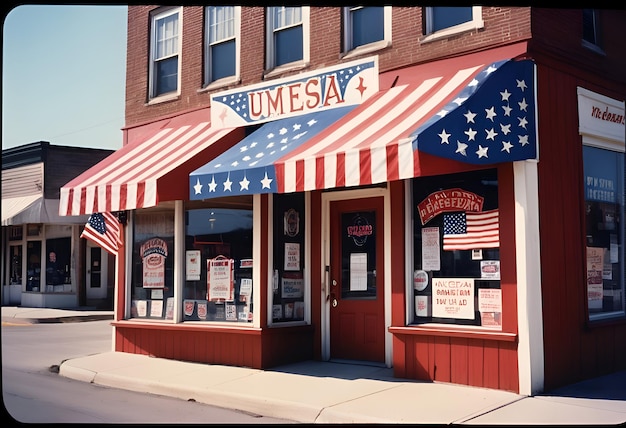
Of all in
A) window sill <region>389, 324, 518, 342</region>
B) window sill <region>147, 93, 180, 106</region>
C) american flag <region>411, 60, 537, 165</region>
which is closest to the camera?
american flag <region>411, 60, 537, 165</region>

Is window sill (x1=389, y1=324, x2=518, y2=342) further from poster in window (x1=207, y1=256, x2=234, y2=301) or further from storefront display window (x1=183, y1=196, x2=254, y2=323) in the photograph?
poster in window (x1=207, y1=256, x2=234, y2=301)

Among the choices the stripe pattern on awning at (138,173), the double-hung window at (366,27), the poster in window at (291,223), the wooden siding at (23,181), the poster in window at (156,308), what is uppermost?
the double-hung window at (366,27)

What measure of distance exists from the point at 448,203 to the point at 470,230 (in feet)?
1.65

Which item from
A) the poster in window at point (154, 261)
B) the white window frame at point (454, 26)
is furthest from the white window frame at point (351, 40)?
the poster in window at point (154, 261)

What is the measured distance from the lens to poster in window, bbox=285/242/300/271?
11.5 meters

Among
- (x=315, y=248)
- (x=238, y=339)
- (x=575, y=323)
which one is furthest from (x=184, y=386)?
(x=575, y=323)

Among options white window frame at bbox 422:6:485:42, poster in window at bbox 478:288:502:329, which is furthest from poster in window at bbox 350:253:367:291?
white window frame at bbox 422:6:485:42

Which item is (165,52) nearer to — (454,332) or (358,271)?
(358,271)

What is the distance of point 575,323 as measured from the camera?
9.55 meters

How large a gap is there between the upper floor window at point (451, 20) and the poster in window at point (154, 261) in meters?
5.97

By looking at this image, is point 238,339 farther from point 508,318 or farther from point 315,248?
point 508,318

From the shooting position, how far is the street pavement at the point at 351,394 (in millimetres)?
7719

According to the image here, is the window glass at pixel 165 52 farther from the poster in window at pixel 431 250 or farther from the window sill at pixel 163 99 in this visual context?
the poster in window at pixel 431 250

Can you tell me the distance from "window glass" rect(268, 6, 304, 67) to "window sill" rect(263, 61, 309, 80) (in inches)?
4.9
